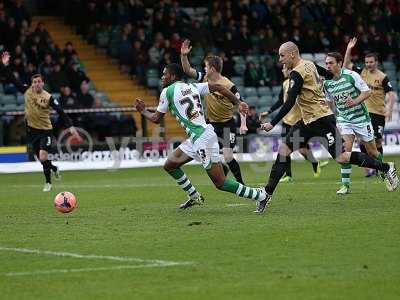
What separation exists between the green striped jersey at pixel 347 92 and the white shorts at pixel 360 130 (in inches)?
2.7

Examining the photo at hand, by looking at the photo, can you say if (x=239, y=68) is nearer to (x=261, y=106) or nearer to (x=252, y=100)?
(x=252, y=100)

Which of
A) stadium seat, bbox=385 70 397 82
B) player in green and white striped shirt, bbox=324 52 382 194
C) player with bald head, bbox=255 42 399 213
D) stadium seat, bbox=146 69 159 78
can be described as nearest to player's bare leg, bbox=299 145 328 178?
player in green and white striped shirt, bbox=324 52 382 194

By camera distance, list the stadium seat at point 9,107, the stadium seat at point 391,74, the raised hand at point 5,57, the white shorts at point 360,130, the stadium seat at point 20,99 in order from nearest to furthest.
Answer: the white shorts at point 360,130 < the raised hand at point 5,57 < the stadium seat at point 9,107 < the stadium seat at point 20,99 < the stadium seat at point 391,74

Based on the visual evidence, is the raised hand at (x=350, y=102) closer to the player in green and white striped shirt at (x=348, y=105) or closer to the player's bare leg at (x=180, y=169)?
the player in green and white striped shirt at (x=348, y=105)

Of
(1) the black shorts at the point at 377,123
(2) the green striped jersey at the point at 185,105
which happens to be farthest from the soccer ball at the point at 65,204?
(1) the black shorts at the point at 377,123

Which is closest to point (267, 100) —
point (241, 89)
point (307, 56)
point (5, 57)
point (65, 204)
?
point (241, 89)

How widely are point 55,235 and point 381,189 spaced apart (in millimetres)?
6978

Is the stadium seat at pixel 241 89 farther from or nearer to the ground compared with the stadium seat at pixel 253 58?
nearer to the ground

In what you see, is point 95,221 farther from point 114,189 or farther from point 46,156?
point 46,156

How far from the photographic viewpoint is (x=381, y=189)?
18000 millimetres

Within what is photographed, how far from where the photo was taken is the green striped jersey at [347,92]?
1745 centimetres

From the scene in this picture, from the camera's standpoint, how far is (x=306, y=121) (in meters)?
15.9

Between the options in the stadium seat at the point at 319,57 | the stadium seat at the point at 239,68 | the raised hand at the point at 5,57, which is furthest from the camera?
the stadium seat at the point at 319,57

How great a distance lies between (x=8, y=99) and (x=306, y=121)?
52.4 ft
